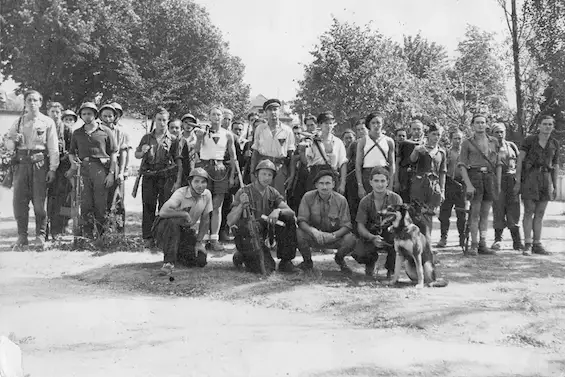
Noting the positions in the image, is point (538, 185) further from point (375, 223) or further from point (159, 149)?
point (159, 149)

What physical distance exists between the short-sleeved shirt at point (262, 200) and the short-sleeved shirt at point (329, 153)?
1295mm

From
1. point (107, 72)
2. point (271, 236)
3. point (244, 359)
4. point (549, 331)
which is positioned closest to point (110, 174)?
point (271, 236)

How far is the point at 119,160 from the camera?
8.59 meters

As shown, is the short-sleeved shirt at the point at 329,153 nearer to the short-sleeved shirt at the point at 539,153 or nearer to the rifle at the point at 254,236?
the rifle at the point at 254,236

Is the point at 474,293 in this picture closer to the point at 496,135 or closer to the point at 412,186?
the point at 412,186

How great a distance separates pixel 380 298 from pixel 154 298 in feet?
7.22

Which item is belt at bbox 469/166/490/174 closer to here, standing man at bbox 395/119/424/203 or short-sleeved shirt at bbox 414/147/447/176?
short-sleeved shirt at bbox 414/147/447/176

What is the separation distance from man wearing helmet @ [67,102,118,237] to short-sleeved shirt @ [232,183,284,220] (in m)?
2.41

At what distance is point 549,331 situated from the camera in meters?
4.53

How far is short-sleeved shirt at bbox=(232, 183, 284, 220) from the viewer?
6656mm

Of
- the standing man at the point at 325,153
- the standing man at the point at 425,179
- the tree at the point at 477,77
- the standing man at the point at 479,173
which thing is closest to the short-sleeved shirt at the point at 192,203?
the standing man at the point at 325,153

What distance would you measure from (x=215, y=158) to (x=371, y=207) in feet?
8.66

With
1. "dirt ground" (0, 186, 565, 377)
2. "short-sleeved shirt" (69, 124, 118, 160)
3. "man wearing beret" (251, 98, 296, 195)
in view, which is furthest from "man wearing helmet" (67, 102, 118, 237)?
"man wearing beret" (251, 98, 296, 195)

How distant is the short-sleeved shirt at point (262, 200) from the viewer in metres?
6.66
